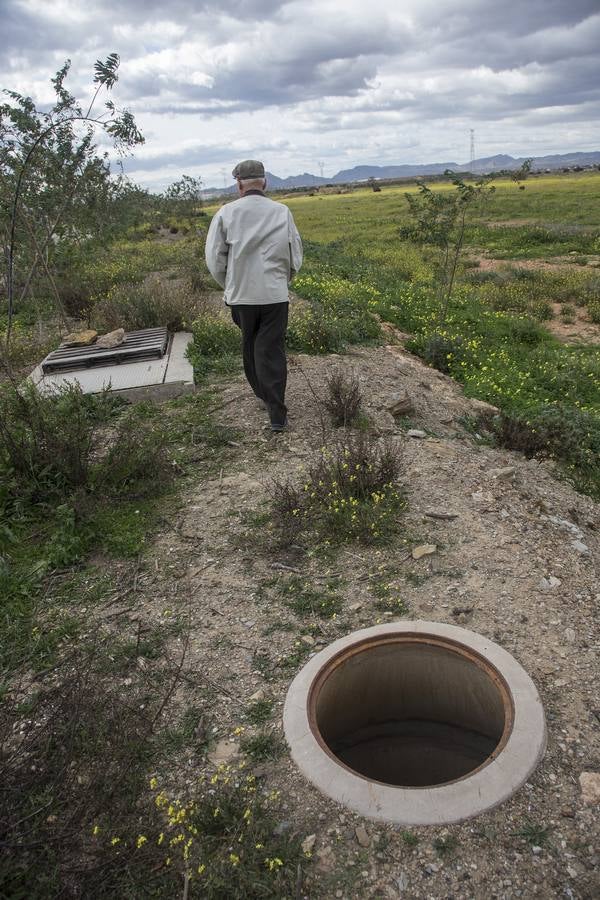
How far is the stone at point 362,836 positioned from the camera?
89.1 inches

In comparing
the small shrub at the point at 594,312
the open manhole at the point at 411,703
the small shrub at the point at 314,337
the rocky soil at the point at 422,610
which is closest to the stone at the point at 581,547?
the rocky soil at the point at 422,610

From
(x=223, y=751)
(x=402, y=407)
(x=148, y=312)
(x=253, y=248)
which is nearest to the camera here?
(x=223, y=751)

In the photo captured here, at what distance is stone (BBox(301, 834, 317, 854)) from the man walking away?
146 inches

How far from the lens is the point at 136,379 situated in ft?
22.0

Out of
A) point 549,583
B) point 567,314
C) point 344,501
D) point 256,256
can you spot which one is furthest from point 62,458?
point 567,314

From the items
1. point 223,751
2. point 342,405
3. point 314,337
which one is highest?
point 314,337

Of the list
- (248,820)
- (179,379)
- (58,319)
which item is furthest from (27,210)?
(248,820)

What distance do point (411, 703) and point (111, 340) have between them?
6246mm

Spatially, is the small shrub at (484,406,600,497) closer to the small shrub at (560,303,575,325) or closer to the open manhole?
the open manhole

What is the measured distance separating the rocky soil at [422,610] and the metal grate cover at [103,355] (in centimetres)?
185

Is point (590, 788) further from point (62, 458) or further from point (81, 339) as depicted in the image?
point (81, 339)

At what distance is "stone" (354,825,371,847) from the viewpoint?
2.26 meters

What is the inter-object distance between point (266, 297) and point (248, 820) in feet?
12.5

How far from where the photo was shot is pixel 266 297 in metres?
5.07
